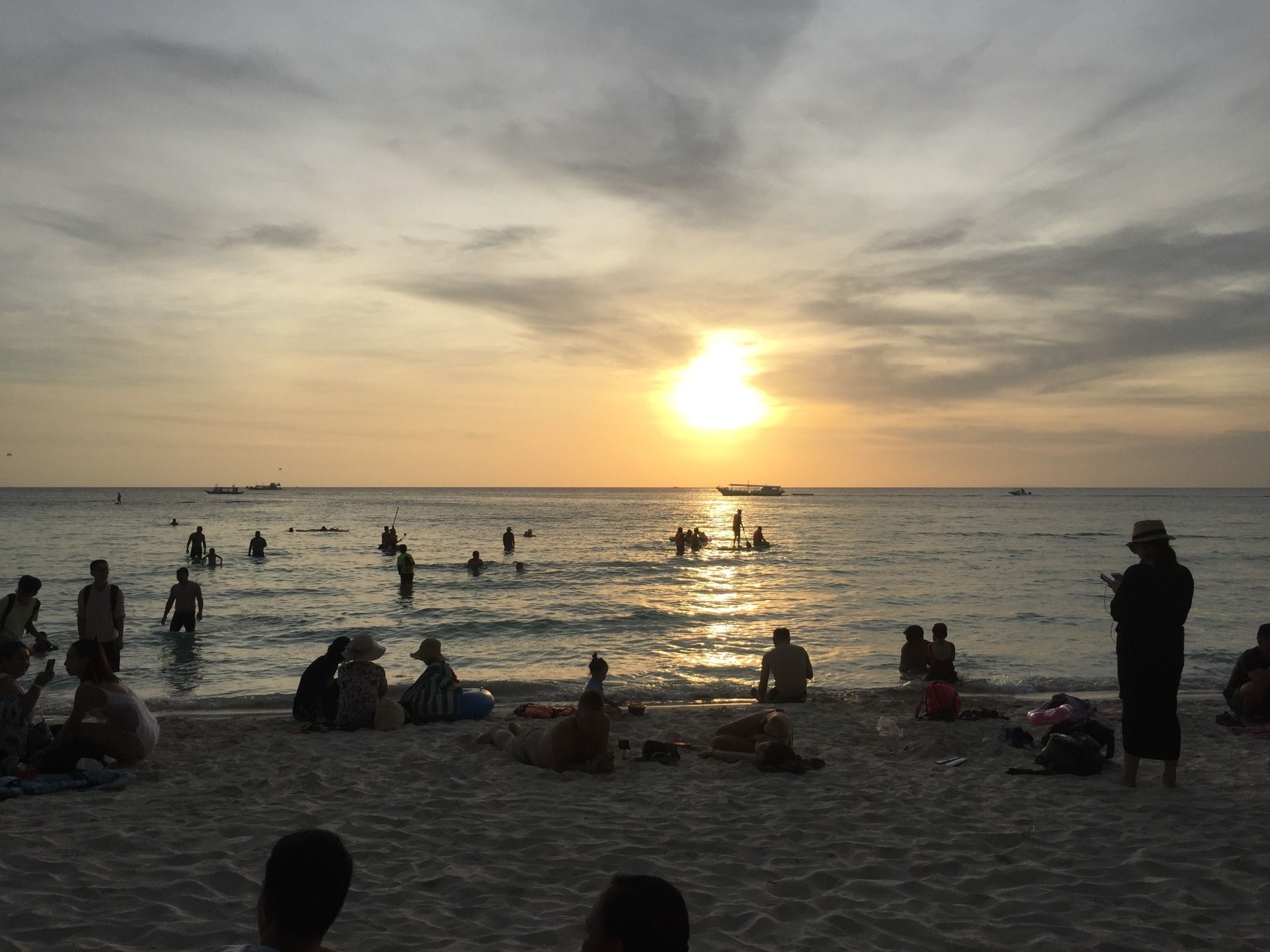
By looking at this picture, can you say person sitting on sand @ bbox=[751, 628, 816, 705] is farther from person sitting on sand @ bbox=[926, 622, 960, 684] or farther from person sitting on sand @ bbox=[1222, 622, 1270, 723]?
person sitting on sand @ bbox=[1222, 622, 1270, 723]

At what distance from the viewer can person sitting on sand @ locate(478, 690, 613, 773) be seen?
820 cm

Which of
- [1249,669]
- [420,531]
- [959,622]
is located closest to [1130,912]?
[1249,669]

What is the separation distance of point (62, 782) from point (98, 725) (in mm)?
734

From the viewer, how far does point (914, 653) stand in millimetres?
14031

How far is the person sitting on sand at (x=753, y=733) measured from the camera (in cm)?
857

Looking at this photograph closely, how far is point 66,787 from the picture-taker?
728 centimetres

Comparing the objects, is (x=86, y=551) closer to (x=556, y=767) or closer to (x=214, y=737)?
(x=214, y=737)

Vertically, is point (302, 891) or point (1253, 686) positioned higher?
point (302, 891)

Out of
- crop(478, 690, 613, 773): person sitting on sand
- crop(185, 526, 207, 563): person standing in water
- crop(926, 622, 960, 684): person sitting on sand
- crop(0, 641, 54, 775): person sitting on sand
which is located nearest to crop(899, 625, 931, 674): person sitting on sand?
crop(926, 622, 960, 684): person sitting on sand

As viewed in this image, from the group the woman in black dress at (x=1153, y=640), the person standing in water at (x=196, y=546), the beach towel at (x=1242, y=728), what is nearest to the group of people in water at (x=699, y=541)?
the person standing in water at (x=196, y=546)

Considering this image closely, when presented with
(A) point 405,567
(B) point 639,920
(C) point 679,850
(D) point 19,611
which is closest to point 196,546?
(A) point 405,567

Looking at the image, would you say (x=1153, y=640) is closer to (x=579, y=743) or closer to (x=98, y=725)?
(x=579, y=743)

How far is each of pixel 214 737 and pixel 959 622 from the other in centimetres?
1870

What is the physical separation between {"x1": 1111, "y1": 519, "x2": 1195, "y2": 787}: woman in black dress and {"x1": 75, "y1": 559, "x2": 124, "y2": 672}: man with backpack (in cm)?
1150
